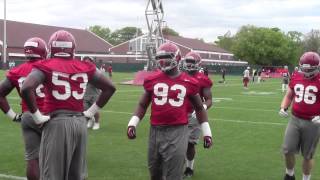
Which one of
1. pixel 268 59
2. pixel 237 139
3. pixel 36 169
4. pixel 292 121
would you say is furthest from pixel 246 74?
pixel 268 59

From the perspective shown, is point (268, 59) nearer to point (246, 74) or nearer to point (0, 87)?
point (246, 74)

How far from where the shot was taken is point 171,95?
6.12m

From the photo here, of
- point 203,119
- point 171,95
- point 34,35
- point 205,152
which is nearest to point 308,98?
point 203,119

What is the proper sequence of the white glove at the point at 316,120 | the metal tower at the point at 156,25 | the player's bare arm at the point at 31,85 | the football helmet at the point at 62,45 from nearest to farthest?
1. the player's bare arm at the point at 31,85
2. the football helmet at the point at 62,45
3. the white glove at the point at 316,120
4. the metal tower at the point at 156,25

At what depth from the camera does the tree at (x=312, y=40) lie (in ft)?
383

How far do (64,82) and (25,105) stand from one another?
1.26 metres

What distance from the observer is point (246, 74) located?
121ft

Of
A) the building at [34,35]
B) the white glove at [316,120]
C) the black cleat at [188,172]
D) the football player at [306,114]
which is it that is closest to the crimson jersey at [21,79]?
the black cleat at [188,172]

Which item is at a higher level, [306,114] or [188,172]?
[306,114]

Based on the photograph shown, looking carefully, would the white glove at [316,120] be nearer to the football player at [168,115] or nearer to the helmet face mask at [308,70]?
the helmet face mask at [308,70]

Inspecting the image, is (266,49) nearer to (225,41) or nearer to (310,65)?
(225,41)

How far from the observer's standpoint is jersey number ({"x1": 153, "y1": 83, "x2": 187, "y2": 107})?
611 centimetres

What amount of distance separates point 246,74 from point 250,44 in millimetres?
64807

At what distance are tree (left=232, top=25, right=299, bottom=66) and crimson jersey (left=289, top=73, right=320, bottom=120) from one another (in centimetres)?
9236
